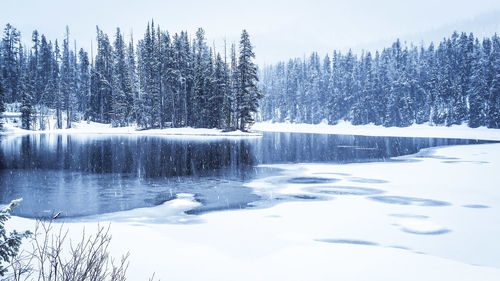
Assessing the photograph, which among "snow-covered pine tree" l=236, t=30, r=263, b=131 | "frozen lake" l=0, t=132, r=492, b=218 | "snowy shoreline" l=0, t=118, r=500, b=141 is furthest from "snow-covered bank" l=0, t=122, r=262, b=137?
"frozen lake" l=0, t=132, r=492, b=218

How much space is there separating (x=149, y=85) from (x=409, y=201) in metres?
63.6

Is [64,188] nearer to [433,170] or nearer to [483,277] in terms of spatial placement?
[483,277]

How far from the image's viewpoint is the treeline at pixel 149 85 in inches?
2457

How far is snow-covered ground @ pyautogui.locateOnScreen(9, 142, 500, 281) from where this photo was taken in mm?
7109

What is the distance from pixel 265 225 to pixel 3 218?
6940 mm

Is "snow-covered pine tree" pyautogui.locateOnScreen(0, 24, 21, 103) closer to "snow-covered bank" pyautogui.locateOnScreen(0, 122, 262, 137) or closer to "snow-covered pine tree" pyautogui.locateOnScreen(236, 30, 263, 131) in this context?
"snow-covered bank" pyautogui.locateOnScreen(0, 122, 262, 137)

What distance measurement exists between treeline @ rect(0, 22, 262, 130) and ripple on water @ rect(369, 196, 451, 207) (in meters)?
45.0

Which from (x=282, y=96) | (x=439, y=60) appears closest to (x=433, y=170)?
(x=439, y=60)

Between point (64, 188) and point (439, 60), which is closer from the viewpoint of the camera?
point (64, 188)

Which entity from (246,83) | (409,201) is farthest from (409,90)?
(409,201)

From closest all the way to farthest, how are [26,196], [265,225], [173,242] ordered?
[173,242] < [265,225] < [26,196]

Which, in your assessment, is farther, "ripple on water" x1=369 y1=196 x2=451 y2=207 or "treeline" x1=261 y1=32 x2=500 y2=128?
"treeline" x1=261 y1=32 x2=500 y2=128

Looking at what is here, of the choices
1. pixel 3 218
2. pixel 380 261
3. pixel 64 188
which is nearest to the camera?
pixel 3 218

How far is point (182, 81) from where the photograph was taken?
6725cm
